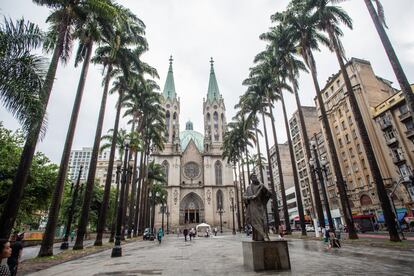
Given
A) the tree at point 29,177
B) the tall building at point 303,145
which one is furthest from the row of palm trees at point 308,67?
the tall building at point 303,145

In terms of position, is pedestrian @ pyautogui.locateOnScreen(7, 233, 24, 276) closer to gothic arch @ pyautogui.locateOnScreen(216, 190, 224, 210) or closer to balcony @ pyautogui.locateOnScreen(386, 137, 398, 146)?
balcony @ pyautogui.locateOnScreen(386, 137, 398, 146)

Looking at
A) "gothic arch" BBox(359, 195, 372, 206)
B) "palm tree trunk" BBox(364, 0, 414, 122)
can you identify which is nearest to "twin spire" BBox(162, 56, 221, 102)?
"gothic arch" BBox(359, 195, 372, 206)

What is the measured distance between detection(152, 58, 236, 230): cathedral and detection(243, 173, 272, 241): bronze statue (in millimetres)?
48164

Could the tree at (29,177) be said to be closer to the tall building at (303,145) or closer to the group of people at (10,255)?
the group of people at (10,255)

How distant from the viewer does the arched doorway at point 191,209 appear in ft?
187

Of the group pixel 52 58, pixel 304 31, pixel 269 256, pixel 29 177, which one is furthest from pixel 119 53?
pixel 269 256

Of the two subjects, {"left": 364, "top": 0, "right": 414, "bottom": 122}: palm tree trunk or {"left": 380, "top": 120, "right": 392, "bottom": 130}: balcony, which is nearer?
{"left": 364, "top": 0, "right": 414, "bottom": 122}: palm tree trunk

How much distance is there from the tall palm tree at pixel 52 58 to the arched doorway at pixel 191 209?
51.0 meters

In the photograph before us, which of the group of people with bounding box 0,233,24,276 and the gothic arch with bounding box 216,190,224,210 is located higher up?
the gothic arch with bounding box 216,190,224,210

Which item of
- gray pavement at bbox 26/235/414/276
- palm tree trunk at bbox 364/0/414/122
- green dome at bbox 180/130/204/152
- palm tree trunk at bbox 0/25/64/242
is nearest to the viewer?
gray pavement at bbox 26/235/414/276

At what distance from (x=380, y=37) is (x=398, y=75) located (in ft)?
7.96

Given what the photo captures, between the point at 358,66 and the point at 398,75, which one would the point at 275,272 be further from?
the point at 358,66

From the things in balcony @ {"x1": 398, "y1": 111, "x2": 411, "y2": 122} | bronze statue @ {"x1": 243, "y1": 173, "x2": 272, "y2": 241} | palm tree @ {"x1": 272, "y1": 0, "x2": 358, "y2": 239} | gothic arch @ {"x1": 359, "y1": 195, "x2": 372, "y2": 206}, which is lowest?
bronze statue @ {"x1": 243, "y1": 173, "x2": 272, "y2": 241}

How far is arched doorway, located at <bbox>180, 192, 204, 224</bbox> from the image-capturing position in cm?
5709
